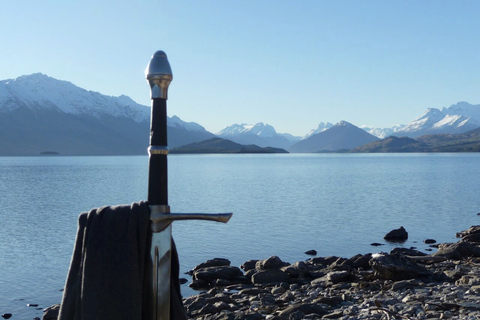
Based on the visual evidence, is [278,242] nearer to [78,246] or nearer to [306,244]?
[306,244]

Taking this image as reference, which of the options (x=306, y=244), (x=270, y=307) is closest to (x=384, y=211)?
(x=306, y=244)

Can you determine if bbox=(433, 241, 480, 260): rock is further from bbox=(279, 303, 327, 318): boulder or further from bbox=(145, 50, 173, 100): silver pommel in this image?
bbox=(145, 50, 173, 100): silver pommel

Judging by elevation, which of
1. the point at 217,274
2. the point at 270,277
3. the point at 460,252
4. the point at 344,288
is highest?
the point at 460,252

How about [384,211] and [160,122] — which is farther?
[384,211]

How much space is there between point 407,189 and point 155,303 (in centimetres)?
7799

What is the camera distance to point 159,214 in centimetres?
386

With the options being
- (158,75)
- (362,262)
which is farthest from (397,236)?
(158,75)

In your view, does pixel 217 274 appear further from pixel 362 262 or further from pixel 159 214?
pixel 159 214

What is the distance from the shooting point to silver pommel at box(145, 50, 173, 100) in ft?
12.8

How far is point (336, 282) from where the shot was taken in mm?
21219

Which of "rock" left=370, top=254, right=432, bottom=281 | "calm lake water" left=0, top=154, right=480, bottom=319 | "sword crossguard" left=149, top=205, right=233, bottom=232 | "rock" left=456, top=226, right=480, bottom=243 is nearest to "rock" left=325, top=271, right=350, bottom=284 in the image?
"rock" left=370, top=254, right=432, bottom=281

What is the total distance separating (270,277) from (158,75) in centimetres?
1975

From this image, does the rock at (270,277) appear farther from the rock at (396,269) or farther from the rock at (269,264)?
the rock at (396,269)

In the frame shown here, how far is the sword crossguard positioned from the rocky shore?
10044mm
